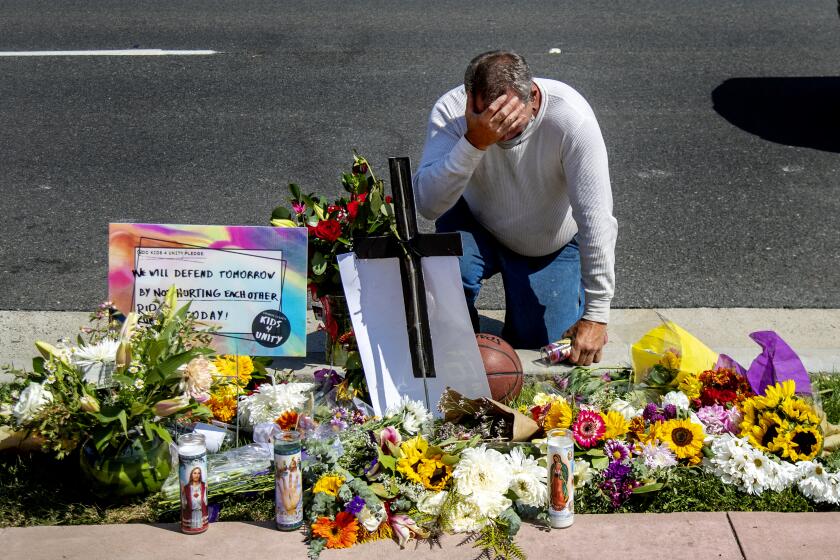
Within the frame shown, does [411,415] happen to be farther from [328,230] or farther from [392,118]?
[392,118]

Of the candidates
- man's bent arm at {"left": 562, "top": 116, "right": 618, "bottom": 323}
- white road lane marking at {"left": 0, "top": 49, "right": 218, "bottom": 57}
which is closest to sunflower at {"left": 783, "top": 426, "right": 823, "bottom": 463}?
man's bent arm at {"left": 562, "top": 116, "right": 618, "bottom": 323}

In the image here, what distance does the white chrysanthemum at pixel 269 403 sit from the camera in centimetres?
363

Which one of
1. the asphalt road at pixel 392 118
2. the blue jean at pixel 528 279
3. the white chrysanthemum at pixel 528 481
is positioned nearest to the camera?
the white chrysanthemum at pixel 528 481

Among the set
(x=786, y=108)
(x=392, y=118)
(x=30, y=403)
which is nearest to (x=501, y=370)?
(x=30, y=403)

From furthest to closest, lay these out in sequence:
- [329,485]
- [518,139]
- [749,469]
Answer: [518,139], [749,469], [329,485]

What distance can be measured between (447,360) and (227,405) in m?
0.83

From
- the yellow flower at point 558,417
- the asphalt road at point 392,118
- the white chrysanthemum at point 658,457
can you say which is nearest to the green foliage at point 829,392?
the white chrysanthemum at point 658,457

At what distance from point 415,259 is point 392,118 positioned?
3.69m

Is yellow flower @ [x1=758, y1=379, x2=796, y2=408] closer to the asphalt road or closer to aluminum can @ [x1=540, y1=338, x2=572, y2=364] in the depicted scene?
aluminum can @ [x1=540, y1=338, x2=572, y2=364]

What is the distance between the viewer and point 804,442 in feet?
10.9

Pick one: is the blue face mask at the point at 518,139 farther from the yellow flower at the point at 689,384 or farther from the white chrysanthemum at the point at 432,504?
the white chrysanthemum at the point at 432,504

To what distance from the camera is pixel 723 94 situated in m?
7.78

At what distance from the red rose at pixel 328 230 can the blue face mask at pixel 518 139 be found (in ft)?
2.39

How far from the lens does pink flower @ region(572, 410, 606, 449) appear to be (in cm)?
336
